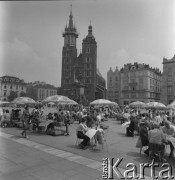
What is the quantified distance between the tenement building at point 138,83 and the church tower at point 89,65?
40.3 ft

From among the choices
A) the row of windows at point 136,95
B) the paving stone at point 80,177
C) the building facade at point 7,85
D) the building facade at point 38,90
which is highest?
the building facade at point 38,90

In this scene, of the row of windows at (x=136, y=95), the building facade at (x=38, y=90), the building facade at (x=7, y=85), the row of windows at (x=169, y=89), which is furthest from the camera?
the building facade at (x=38, y=90)

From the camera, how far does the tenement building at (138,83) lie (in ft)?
244

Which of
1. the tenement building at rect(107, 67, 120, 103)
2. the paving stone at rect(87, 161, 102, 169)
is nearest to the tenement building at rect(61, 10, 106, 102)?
the tenement building at rect(107, 67, 120, 103)

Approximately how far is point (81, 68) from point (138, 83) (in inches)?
893

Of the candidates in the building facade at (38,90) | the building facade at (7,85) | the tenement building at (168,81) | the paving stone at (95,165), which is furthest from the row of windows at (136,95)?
the paving stone at (95,165)

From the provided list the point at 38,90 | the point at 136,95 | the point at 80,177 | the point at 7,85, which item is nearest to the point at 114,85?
the point at 136,95

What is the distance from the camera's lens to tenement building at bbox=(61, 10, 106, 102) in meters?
74.6

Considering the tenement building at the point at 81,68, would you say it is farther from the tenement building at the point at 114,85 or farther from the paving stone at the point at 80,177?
the paving stone at the point at 80,177

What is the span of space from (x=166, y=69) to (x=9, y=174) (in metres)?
57.3

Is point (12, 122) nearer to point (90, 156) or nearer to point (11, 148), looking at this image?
point (11, 148)

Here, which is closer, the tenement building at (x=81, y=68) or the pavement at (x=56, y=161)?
the pavement at (x=56, y=161)

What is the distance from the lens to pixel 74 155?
269 inches

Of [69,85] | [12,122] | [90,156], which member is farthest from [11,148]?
[69,85]
